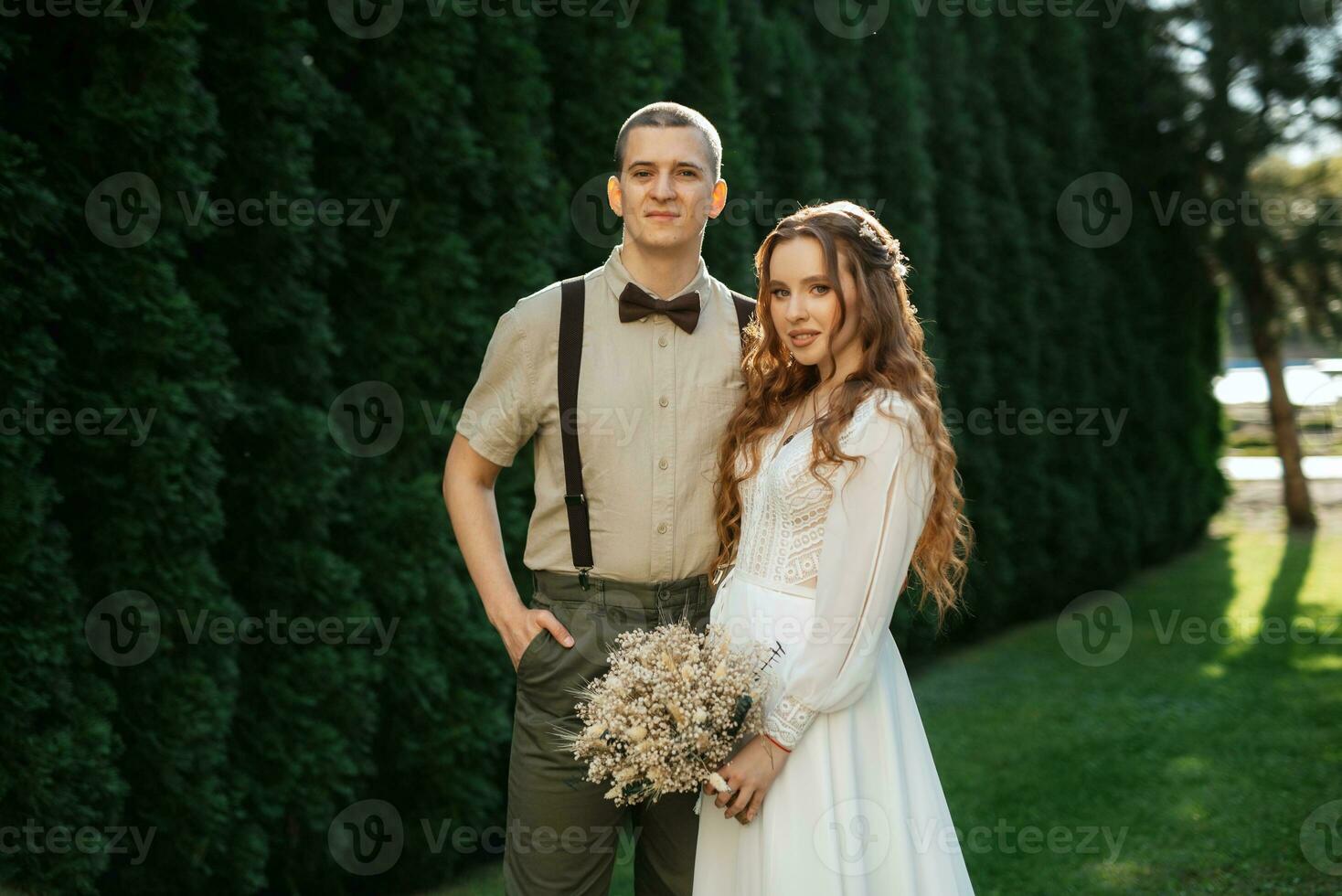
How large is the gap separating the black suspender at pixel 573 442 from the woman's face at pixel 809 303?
0.49 m

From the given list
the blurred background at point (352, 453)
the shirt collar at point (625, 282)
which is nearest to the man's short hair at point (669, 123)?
the shirt collar at point (625, 282)

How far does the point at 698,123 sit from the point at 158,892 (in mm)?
2873

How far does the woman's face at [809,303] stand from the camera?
9.73ft

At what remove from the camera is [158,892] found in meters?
4.00

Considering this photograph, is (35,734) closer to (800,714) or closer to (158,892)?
(158,892)

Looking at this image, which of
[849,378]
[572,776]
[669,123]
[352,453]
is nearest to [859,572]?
[849,378]

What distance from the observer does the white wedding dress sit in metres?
2.76

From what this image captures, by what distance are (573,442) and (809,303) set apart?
2.11ft

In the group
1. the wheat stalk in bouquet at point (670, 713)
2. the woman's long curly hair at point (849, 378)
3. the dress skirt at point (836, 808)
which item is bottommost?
the dress skirt at point (836, 808)

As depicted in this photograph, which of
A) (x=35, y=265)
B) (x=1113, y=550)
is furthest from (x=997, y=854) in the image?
(x=1113, y=550)

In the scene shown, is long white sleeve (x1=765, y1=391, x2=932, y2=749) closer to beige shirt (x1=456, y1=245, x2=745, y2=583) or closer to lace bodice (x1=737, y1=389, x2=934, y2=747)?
lace bodice (x1=737, y1=389, x2=934, y2=747)

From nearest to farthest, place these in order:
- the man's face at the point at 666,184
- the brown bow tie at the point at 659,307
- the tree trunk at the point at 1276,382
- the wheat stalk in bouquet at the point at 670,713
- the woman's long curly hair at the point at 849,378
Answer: the wheat stalk in bouquet at the point at 670,713
the woman's long curly hair at the point at 849,378
the man's face at the point at 666,184
the brown bow tie at the point at 659,307
the tree trunk at the point at 1276,382

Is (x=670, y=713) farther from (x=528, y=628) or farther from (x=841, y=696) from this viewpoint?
(x=528, y=628)

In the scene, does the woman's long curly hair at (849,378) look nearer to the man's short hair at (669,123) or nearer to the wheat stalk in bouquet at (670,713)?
the man's short hair at (669,123)
